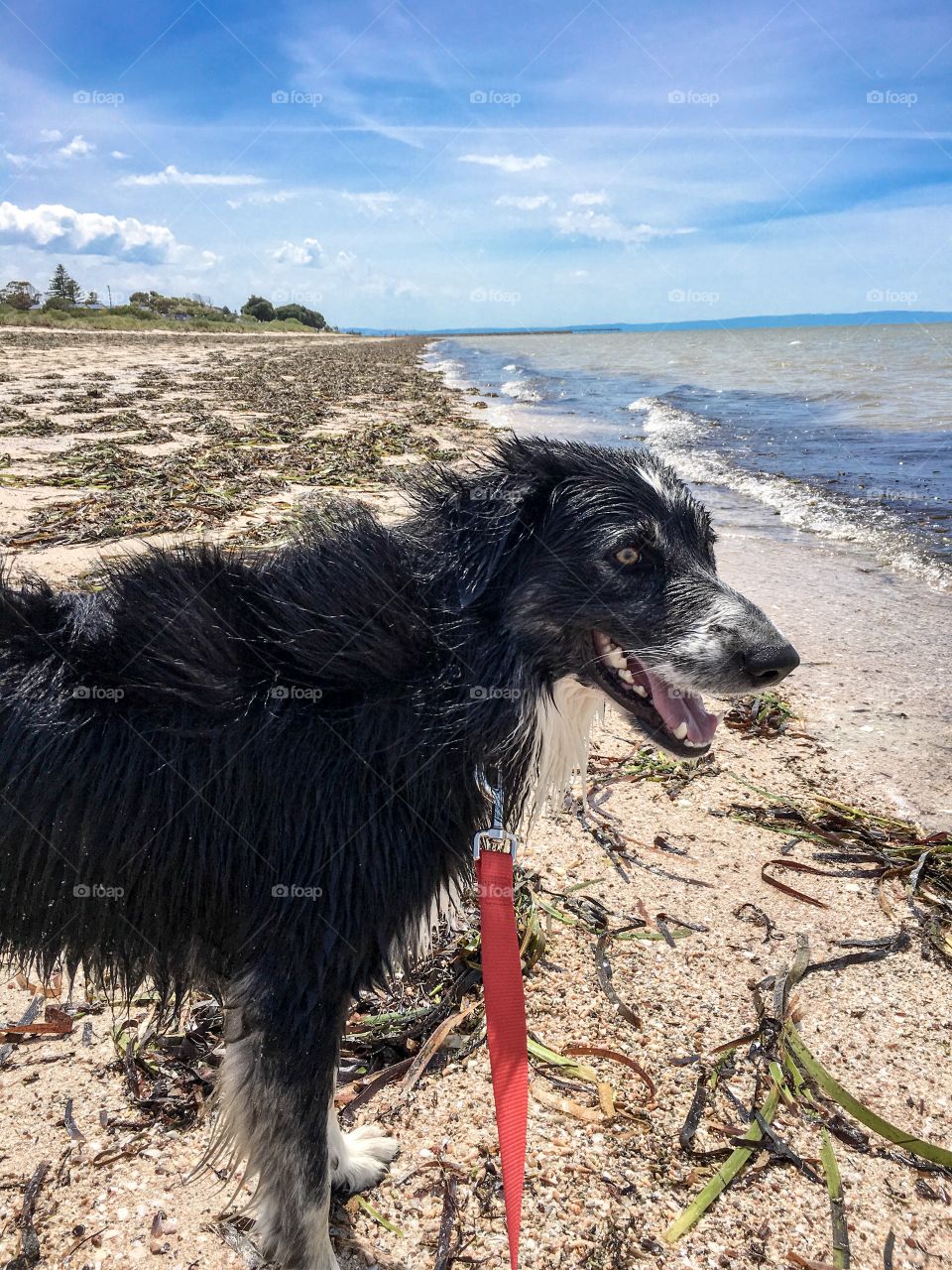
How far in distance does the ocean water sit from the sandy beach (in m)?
4.83

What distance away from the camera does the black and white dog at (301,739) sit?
6.93ft

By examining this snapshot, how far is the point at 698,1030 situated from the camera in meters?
2.88

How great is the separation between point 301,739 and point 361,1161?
1.40 m

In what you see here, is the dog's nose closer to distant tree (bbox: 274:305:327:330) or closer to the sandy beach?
the sandy beach

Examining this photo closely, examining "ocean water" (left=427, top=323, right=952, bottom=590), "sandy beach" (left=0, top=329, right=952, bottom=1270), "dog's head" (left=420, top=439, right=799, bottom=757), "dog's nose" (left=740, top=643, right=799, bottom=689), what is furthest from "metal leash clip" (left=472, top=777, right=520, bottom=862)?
"ocean water" (left=427, top=323, right=952, bottom=590)

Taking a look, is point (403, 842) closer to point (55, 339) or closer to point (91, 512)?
point (91, 512)

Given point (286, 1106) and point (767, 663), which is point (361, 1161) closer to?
point (286, 1106)

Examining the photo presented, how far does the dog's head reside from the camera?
2.33 metres

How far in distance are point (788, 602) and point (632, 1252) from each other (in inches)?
221

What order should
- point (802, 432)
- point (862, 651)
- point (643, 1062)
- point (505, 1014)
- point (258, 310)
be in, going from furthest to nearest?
point (258, 310) → point (802, 432) → point (862, 651) → point (643, 1062) → point (505, 1014)

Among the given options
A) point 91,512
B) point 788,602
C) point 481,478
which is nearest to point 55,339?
point 91,512

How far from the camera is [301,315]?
108938mm

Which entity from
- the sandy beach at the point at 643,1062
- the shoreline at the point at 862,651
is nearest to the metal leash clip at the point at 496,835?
the sandy beach at the point at 643,1062

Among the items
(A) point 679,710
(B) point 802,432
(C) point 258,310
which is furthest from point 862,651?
(C) point 258,310
